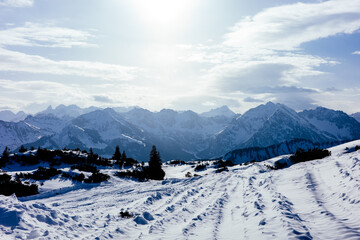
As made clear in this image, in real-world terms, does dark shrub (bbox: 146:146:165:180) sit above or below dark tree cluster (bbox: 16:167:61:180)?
below

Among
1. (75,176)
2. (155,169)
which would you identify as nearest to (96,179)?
(75,176)

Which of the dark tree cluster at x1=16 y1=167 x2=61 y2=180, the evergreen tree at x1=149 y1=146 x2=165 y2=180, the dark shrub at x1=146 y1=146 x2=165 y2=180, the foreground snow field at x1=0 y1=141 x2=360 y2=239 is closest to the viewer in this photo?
the foreground snow field at x1=0 y1=141 x2=360 y2=239

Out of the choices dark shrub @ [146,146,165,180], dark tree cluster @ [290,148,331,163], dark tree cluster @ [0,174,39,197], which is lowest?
dark shrub @ [146,146,165,180]

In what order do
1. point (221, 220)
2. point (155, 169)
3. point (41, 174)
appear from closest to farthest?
1. point (221, 220)
2. point (41, 174)
3. point (155, 169)

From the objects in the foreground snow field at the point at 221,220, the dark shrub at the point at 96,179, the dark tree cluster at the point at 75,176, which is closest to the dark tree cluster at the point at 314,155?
the foreground snow field at the point at 221,220

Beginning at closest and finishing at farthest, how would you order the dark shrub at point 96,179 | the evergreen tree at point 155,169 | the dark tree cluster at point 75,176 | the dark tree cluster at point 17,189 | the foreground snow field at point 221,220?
1. the foreground snow field at point 221,220
2. the dark tree cluster at point 17,189
3. the dark shrub at point 96,179
4. the dark tree cluster at point 75,176
5. the evergreen tree at point 155,169

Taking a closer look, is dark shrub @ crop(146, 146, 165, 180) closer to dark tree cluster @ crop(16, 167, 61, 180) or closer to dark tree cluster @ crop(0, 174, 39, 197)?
dark tree cluster @ crop(16, 167, 61, 180)

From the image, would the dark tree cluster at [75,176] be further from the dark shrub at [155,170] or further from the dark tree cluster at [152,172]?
the dark shrub at [155,170]

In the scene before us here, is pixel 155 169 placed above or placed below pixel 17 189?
below

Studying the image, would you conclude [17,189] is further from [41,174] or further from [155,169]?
[155,169]

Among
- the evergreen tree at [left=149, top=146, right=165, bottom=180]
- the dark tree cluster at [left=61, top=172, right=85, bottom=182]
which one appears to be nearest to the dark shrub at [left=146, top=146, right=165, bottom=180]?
the evergreen tree at [left=149, top=146, right=165, bottom=180]

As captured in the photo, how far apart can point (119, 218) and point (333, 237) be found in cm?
1098

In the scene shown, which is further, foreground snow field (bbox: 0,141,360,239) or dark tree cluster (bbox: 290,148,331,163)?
dark tree cluster (bbox: 290,148,331,163)

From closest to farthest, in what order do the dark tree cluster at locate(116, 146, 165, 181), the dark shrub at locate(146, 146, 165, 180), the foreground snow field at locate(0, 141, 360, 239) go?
the foreground snow field at locate(0, 141, 360, 239) → the dark tree cluster at locate(116, 146, 165, 181) → the dark shrub at locate(146, 146, 165, 180)
